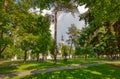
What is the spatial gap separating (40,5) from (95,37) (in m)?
30.9

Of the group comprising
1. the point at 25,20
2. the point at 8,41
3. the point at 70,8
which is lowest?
the point at 8,41

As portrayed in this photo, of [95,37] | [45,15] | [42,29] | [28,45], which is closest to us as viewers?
[95,37]

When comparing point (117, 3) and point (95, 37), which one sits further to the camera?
point (95, 37)

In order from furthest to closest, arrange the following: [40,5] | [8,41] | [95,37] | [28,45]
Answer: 1. [28,45]
2. [95,37]
3. [8,41]
4. [40,5]

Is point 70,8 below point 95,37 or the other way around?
the other way around

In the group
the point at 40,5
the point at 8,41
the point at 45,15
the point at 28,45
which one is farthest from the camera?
the point at 28,45

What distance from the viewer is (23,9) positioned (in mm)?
38844

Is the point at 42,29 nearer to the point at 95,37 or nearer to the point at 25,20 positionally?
the point at 95,37

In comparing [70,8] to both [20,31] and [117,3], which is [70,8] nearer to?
[20,31]

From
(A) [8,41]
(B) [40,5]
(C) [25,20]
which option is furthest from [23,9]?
(B) [40,5]

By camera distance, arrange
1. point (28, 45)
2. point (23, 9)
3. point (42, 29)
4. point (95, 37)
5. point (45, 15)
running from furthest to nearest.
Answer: point (28, 45)
point (42, 29)
point (45, 15)
point (95, 37)
point (23, 9)

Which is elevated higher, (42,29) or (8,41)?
(42,29)

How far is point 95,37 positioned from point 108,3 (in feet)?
103

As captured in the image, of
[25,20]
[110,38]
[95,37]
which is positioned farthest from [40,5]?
[110,38]
